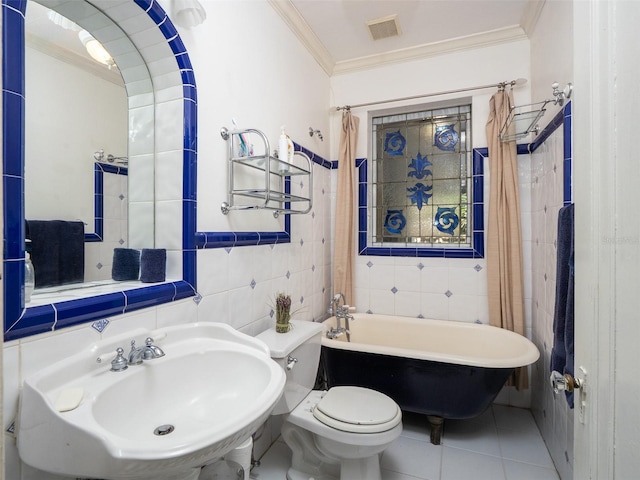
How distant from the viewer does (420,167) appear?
2.90 m

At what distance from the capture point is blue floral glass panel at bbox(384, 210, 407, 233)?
9.74ft

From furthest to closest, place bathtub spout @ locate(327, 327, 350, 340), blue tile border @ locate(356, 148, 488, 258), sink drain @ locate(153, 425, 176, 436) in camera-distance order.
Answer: blue tile border @ locate(356, 148, 488, 258) → bathtub spout @ locate(327, 327, 350, 340) → sink drain @ locate(153, 425, 176, 436)

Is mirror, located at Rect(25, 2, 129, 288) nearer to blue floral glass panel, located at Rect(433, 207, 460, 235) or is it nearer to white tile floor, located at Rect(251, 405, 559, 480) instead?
white tile floor, located at Rect(251, 405, 559, 480)

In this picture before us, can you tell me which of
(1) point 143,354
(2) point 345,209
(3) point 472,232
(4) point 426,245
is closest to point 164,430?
(1) point 143,354

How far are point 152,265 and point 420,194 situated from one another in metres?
2.21

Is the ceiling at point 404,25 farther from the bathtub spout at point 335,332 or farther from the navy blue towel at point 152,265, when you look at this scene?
the bathtub spout at point 335,332

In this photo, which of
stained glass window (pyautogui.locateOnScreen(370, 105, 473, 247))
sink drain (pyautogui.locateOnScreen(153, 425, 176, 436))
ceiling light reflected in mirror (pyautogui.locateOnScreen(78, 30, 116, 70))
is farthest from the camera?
stained glass window (pyautogui.locateOnScreen(370, 105, 473, 247))

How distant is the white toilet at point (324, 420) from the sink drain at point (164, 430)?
53cm

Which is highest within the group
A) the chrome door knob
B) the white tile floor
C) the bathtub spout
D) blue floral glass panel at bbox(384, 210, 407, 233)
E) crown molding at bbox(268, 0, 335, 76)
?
crown molding at bbox(268, 0, 335, 76)

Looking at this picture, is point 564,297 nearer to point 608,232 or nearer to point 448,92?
point 608,232

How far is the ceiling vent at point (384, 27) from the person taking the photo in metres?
2.37

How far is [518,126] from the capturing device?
249cm

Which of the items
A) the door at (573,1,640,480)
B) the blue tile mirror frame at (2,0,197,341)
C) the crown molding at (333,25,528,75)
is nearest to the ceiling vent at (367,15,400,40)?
the crown molding at (333,25,528,75)

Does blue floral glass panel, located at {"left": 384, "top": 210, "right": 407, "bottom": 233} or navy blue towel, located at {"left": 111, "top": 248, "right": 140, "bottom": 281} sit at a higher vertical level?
blue floral glass panel, located at {"left": 384, "top": 210, "right": 407, "bottom": 233}
